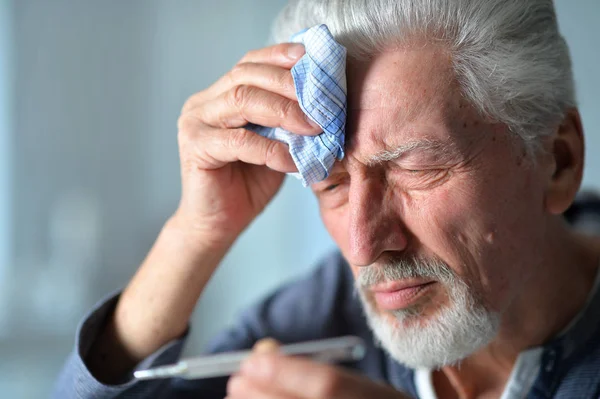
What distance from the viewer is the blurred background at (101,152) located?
2.09 m

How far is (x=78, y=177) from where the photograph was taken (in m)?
2.24

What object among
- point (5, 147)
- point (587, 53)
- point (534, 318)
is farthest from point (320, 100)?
point (5, 147)

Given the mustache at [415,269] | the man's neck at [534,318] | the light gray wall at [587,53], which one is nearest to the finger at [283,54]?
the mustache at [415,269]

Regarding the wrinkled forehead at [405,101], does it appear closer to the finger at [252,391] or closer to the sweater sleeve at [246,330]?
the finger at [252,391]

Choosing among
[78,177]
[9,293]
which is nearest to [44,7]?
[78,177]

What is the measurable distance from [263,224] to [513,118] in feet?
5.55

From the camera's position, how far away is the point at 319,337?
4.93ft

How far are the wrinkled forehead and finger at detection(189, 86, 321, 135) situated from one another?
85 mm

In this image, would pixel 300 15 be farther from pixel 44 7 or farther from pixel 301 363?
pixel 44 7

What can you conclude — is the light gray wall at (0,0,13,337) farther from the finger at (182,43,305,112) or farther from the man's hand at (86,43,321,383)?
the finger at (182,43,305,112)

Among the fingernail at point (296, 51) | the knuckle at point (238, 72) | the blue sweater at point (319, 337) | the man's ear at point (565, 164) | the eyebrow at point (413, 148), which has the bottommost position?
the blue sweater at point (319, 337)

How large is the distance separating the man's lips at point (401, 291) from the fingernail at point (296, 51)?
42 cm

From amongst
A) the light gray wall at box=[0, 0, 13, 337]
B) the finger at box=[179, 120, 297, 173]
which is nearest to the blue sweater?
the finger at box=[179, 120, 297, 173]

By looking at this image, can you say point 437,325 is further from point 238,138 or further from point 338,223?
point 238,138
